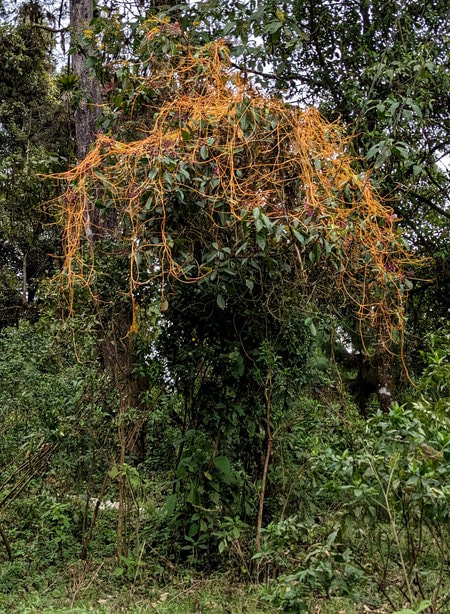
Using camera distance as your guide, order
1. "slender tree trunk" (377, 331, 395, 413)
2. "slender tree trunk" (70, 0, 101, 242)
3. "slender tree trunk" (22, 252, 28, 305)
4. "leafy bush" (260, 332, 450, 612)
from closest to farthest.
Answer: "leafy bush" (260, 332, 450, 612) → "slender tree trunk" (377, 331, 395, 413) → "slender tree trunk" (70, 0, 101, 242) → "slender tree trunk" (22, 252, 28, 305)

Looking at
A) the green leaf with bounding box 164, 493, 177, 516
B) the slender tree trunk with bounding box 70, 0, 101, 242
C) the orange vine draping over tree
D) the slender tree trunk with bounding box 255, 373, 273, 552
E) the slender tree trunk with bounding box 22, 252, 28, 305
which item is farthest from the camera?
the slender tree trunk with bounding box 22, 252, 28, 305

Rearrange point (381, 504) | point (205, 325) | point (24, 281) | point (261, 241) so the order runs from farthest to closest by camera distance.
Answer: point (24, 281), point (205, 325), point (261, 241), point (381, 504)

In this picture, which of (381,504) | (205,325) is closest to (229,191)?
(205,325)

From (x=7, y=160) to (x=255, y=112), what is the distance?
11.2 feet

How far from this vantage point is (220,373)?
455 cm

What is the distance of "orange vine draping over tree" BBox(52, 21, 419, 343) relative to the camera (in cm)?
396

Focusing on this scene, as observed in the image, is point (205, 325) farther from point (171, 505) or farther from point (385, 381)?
point (385, 381)

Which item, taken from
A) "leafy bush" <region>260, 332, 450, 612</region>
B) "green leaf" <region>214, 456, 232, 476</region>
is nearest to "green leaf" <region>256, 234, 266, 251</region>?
"leafy bush" <region>260, 332, 450, 612</region>

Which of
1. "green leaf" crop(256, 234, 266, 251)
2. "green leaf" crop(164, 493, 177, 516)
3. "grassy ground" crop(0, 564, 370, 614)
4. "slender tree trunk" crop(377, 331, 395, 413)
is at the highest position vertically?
"green leaf" crop(256, 234, 266, 251)

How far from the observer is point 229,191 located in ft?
13.2

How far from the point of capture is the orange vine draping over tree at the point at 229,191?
3.96 meters

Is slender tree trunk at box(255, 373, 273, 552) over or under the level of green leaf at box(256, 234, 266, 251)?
under

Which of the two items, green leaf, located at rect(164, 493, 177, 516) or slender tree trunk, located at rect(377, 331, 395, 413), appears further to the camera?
slender tree trunk, located at rect(377, 331, 395, 413)

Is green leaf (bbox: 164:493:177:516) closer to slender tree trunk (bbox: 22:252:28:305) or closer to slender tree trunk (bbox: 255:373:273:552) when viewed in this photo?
slender tree trunk (bbox: 255:373:273:552)
